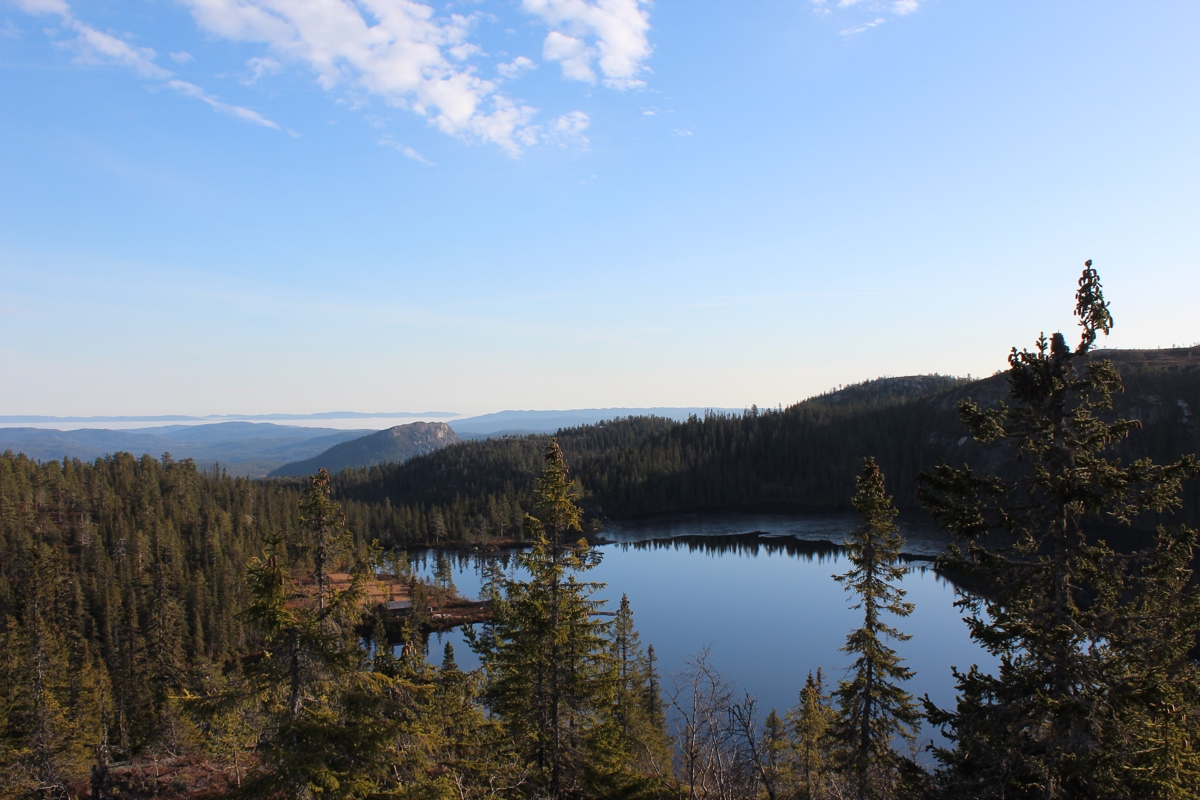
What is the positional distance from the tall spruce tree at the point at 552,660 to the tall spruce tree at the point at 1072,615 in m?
11.0

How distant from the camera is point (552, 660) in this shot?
1981 centimetres

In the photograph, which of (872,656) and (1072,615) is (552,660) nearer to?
(872,656)

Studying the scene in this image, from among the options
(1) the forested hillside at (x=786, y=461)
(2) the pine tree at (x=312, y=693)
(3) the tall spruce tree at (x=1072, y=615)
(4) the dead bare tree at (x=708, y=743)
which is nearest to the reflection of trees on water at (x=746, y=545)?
(1) the forested hillside at (x=786, y=461)

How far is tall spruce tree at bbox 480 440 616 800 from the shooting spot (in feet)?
64.3

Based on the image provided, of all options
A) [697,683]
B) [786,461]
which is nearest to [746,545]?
[786,461]

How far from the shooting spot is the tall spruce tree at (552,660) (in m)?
19.6

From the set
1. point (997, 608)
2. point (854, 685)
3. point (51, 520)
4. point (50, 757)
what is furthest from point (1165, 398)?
point (51, 520)

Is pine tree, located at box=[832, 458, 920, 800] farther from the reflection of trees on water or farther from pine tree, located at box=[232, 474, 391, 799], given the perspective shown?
the reflection of trees on water

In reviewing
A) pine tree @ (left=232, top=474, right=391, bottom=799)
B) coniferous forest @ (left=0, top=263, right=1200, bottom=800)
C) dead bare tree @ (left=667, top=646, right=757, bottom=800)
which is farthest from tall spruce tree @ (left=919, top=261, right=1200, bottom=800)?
pine tree @ (left=232, top=474, right=391, bottom=799)

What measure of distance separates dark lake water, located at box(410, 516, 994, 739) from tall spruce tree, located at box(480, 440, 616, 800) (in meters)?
14.7

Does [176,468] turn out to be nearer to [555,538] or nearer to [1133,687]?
[555,538]

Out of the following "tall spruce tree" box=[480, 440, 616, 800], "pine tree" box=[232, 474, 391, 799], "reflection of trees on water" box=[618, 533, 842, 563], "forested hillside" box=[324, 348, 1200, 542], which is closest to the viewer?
"pine tree" box=[232, 474, 391, 799]

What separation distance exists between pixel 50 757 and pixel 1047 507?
48.8 m

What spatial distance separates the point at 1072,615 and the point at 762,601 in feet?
247
